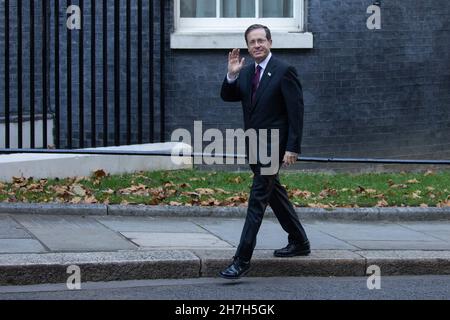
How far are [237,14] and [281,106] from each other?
18.6ft

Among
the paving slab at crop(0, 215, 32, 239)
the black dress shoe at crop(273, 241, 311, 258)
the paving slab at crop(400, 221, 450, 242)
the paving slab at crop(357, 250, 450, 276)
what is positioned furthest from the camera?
the paving slab at crop(400, 221, 450, 242)

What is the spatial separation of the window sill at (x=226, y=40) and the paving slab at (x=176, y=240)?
424cm

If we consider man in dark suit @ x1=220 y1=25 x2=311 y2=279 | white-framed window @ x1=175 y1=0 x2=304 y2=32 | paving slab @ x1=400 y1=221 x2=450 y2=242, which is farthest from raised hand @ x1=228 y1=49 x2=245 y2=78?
white-framed window @ x1=175 y1=0 x2=304 y2=32

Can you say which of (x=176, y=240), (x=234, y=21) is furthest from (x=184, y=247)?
(x=234, y=21)

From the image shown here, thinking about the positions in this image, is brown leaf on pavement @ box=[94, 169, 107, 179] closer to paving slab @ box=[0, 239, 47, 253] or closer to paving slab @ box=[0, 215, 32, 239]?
paving slab @ box=[0, 215, 32, 239]

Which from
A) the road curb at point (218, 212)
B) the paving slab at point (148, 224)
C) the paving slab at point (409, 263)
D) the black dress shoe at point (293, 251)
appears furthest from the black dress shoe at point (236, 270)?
the road curb at point (218, 212)

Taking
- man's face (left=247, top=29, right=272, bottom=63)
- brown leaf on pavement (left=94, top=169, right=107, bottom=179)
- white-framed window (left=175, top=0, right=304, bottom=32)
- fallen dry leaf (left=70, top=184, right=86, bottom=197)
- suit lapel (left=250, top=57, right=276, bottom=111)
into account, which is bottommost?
fallen dry leaf (left=70, top=184, right=86, bottom=197)

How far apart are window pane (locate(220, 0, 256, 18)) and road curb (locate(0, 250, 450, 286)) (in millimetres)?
5544

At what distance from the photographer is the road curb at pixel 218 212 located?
34.0 feet

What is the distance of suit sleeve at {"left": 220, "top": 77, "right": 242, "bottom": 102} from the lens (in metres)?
8.45

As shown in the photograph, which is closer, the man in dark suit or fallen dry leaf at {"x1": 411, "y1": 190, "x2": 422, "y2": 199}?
the man in dark suit

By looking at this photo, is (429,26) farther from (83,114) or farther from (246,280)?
(246,280)

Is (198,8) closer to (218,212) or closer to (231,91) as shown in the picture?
(218,212)

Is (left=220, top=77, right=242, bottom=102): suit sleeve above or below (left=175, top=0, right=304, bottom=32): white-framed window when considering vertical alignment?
below
